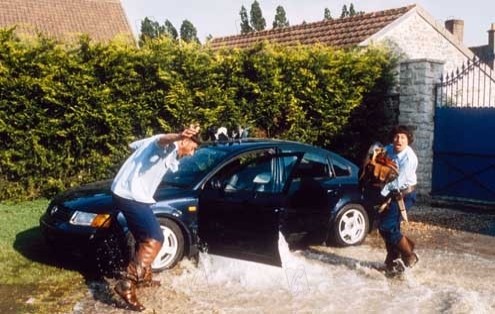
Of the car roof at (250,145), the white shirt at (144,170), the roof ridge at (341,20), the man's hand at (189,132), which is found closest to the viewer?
the man's hand at (189,132)

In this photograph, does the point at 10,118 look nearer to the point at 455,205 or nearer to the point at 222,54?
the point at 222,54

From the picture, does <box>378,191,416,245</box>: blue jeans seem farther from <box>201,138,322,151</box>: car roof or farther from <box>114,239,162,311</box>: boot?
<box>114,239,162,311</box>: boot

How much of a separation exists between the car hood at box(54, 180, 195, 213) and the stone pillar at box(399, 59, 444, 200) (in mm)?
7427

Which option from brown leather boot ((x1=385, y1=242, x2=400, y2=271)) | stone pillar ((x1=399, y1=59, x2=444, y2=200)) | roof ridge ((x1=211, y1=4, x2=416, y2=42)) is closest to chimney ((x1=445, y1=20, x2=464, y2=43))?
roof ridge ((x1=211, y1=4, x2=416, y2=42))

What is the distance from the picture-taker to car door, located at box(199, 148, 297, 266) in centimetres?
575

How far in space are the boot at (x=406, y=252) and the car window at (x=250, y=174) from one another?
5.34ft

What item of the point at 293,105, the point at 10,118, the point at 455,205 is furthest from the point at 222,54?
the point at 455,205

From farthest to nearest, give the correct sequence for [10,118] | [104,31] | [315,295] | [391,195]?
[104,31] → [10,118] → [391,195] → [315,295]

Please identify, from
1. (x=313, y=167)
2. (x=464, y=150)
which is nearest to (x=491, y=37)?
(x=464, y=150)

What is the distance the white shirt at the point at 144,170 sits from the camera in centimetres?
519

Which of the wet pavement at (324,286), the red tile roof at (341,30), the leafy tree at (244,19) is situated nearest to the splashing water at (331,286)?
the wet pavement at (324,286)

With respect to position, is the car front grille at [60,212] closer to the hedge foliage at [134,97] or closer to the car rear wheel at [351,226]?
the car rear wheel at [351,226]

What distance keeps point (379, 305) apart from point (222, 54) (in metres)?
7.35

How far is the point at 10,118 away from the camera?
9.84 meters
